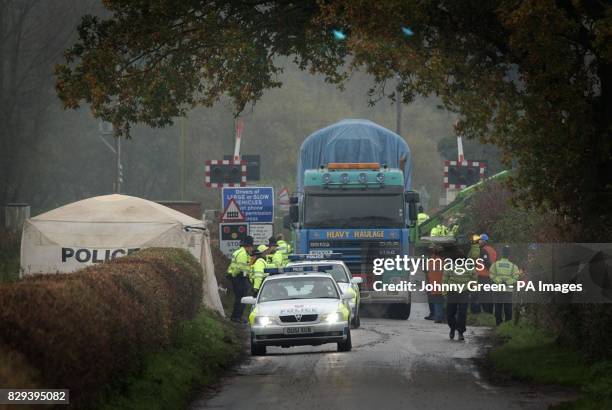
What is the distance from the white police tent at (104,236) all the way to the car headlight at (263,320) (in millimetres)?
8936

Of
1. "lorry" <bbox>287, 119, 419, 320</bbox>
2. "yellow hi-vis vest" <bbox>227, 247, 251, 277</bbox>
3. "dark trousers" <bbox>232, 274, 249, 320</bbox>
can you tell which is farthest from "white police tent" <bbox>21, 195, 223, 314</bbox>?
"lorry" <bbox>287, 119, 419, 320</bbox>

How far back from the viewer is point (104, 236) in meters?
30.6

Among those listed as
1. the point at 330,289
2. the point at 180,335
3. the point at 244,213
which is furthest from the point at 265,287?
the point at 244,213

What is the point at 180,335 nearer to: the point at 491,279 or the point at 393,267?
the point at 491,279

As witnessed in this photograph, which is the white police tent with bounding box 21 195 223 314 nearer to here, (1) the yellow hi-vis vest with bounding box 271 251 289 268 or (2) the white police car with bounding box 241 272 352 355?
(1) the yellow hi-vis vest with bounding box 271 251 289 268

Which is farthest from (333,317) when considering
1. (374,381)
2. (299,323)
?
(374,381)

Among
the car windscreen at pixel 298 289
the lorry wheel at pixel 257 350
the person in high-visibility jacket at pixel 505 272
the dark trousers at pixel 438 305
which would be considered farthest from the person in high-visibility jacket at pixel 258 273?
the lorry wheel at pixel 257 350

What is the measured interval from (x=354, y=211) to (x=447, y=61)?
1218cm

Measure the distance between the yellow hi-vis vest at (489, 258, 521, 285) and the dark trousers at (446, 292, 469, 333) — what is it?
2282 millimetres

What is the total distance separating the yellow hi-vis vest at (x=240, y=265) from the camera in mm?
29594

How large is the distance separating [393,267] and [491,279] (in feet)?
13.8

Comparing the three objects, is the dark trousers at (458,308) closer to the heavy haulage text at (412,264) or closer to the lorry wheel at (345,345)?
the heavy haulage text at (412,264)

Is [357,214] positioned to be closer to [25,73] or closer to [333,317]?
[333,317]

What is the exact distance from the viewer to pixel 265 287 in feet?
74.9
